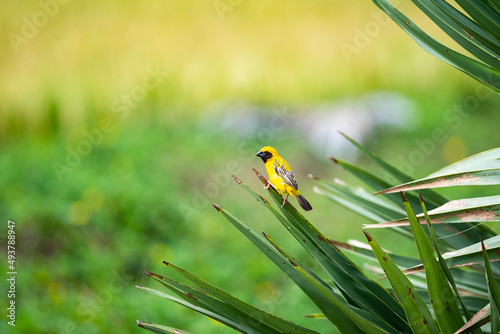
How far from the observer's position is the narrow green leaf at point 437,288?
657 mm

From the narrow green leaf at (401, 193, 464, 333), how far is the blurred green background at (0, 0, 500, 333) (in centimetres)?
215

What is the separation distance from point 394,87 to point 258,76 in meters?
1.31

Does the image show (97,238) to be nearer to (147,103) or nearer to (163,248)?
(163,248)

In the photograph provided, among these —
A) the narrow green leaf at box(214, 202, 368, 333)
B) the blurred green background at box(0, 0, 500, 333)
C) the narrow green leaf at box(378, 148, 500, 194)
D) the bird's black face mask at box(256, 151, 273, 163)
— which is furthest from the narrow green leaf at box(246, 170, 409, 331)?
the blurred green background at box(0, 0, 500, 333)

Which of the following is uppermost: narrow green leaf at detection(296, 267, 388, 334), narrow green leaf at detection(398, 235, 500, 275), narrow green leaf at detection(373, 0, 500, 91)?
narrow green leaf at detection(373, 0, 500, 91)

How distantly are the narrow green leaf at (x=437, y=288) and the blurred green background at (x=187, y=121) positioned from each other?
7.05ft

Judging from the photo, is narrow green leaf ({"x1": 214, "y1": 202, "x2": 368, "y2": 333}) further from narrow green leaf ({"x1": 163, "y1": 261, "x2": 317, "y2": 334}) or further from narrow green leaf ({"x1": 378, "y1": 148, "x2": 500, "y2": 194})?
narrow green leaf ({"x1": 378, "y1": 148, "x2": 500, "y2": 194})

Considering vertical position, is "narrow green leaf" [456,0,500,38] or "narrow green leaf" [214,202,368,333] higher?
"narrow green leaf" [456,0,500,38]

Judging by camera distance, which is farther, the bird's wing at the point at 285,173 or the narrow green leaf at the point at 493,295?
the bird's wing at the point at 285,173

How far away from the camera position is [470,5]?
0.87 m

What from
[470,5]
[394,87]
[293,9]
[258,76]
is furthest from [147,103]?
[470,5]

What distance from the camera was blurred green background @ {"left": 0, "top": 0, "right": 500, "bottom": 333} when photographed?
316cm

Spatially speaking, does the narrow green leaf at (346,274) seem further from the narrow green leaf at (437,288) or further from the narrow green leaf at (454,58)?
the narrow green leaf at (454,58)

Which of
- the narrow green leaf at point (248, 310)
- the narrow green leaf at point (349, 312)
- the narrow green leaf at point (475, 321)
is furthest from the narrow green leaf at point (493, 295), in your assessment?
the narrow green leaf at point (248, 310)
